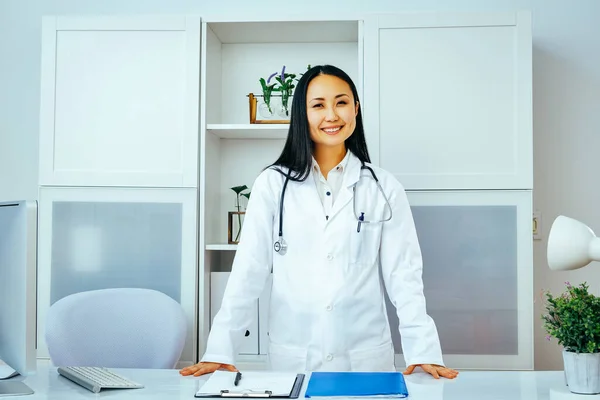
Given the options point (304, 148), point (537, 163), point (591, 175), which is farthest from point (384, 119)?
point (591, 175)

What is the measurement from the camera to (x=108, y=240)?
8.68 ft

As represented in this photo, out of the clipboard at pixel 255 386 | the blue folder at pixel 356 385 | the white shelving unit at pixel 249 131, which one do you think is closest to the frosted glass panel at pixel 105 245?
the white shelving unit at pixel 249 131

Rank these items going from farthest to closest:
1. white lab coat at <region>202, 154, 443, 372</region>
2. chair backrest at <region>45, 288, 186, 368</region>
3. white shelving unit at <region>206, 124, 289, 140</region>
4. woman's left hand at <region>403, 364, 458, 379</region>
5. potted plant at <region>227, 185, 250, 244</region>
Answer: potted plant at <region>227, 185, 250, 244</region>
white shelving unit at <region>206, 124, 289, 140</region>
chair backrest at <region>45, 288, 186, 368</region>
white lab coat at <region>202, 154, 443, 372</region>
woman's left hand at <region>403, 364, 458, 379</region>

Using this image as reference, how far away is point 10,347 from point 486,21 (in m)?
1.99

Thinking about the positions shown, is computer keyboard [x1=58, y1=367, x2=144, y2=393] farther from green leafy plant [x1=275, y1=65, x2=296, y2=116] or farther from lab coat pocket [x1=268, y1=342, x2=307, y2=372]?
green leafy plant [x1=275, y1=65, x2=296, y2=116]

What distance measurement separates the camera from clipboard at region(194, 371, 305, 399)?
1.39 meters

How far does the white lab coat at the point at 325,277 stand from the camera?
1938 millimetres

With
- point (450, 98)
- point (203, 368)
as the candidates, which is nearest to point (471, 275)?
point (450, 98)

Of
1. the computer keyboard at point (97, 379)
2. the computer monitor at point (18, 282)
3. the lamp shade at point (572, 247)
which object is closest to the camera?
the lamp shade at point (572, 247)

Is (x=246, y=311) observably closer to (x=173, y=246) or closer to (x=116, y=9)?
(x=173, y=246)

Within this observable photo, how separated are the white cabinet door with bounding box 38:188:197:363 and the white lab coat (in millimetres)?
708

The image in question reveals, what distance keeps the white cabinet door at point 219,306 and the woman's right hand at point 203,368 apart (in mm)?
948

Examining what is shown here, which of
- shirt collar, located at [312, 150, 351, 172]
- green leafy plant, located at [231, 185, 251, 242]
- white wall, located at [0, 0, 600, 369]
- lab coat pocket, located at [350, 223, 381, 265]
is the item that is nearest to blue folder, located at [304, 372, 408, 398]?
lab coat pocket, located at [350, 223, 381, 265]

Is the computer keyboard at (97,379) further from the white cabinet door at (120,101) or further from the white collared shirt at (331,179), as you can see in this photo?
the white cabinet door at (120,101)
